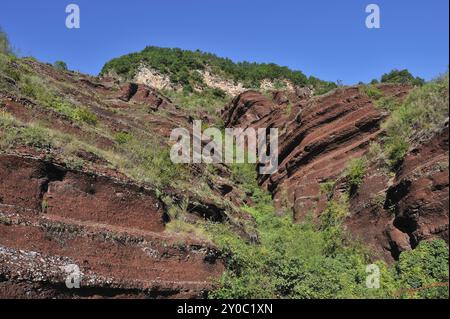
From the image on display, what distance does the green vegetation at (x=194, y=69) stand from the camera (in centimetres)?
6344

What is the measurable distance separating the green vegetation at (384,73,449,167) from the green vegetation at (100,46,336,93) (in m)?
46.6

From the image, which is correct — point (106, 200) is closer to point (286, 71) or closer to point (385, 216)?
point (385, 216)

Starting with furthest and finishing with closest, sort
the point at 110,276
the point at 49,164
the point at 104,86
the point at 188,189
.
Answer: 1. the point at 104,86
2. the point at 188,189
3. the point at 49,164
4. the point at 110,276

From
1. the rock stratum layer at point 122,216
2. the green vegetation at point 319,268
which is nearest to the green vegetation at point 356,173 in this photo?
the rock stratum layer at point 122,216

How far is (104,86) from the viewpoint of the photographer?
31453 mm

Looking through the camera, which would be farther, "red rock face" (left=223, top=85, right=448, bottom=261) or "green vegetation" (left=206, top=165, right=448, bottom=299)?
"red rock face" (left=223, top=85, right=448, bottom=261)

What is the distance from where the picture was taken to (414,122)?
43.4ft

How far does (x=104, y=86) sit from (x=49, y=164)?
2179cm

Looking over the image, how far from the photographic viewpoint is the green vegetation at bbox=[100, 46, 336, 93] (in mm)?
63438

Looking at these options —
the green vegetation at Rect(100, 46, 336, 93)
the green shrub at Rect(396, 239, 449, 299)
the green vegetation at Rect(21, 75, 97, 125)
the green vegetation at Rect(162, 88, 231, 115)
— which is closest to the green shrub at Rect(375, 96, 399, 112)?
the green shrub at Rect(396, 239, 449, 299)

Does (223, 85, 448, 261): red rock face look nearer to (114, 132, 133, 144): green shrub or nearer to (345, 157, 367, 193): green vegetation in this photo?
(345, 157, 367, 193): green vegetation

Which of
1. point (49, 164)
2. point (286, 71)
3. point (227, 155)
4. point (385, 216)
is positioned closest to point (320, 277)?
point (385, 216)

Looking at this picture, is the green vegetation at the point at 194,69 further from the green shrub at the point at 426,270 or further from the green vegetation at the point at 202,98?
the green shrub at the point at 426,270

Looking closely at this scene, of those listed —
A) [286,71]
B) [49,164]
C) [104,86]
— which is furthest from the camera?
[286,71]
